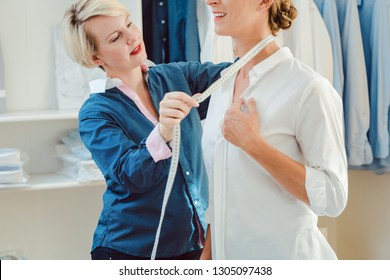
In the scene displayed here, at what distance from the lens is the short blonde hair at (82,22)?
1359 mm

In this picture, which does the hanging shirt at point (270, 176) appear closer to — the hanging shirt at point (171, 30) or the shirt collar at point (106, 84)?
the shirt collar at point (106, 84)

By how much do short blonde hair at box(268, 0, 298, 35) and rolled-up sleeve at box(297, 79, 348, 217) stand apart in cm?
15

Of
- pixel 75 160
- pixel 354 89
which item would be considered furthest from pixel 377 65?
pixel 75 160

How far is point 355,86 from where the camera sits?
83.4 inches

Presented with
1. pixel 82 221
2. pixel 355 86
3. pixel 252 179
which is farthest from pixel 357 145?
pixel 252 179

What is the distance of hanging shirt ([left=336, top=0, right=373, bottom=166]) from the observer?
2111 mm

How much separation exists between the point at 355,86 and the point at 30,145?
3.38 feet

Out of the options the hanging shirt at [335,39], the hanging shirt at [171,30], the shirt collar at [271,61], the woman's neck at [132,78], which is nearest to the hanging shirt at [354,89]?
the hanging shirt at [335,39]

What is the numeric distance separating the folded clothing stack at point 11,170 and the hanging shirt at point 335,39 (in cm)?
98

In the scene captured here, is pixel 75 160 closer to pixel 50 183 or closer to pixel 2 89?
pixel 50 183

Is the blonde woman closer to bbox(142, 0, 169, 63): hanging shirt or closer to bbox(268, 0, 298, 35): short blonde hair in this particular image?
bbox(268, 0, 298, 35): short blonde hair

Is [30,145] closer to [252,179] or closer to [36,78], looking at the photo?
[36,78]

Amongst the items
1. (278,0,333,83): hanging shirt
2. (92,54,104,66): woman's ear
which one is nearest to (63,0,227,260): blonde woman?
(92,54,104,66): woman's ear

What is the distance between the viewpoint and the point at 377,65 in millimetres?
2102
